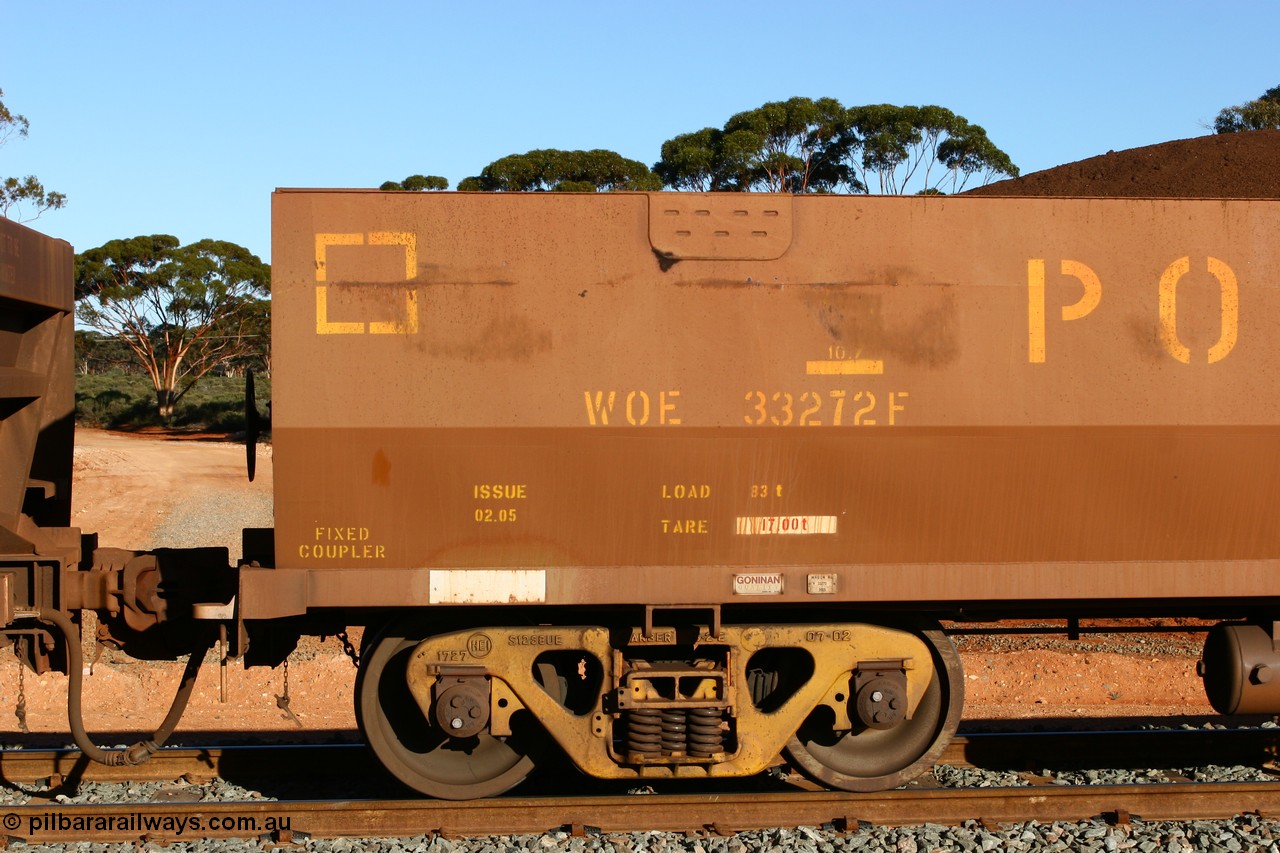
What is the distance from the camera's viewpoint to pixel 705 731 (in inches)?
245

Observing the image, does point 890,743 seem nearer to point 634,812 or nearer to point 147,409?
point 634,812

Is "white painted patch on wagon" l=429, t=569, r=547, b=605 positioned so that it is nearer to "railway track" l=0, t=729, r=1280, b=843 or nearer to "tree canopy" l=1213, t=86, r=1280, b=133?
"railway track" l=0, t=729, r=1280, b=843

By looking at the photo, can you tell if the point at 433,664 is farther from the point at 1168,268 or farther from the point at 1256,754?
the point at 1256,754

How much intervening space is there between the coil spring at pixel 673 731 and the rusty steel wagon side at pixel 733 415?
0.05 feet

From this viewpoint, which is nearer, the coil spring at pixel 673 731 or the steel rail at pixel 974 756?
the coil spring at pixel 673 731

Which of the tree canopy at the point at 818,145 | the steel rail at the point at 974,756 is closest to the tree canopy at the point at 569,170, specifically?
the tree canopy at the point at 818,145

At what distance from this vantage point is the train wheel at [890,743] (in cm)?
652

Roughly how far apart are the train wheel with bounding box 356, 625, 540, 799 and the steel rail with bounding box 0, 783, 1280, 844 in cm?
26

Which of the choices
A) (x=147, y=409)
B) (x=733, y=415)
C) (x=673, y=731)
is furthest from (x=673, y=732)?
(x=147, y=409)

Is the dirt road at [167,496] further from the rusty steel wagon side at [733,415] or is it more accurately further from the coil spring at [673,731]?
the coil spring at [673,731]

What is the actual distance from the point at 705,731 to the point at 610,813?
2.32ft

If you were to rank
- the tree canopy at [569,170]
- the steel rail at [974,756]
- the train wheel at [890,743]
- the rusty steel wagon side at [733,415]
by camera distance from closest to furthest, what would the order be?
the rusty steel wagon side at [733,415], the train wheel at [890,743], the steel rail at [974,756], the tree canopy at [569,170]

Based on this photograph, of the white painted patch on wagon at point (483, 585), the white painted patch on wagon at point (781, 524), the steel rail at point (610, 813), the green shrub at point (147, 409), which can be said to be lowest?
the steel rail at point (610, 813)

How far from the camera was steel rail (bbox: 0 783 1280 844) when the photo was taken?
6.11 m
